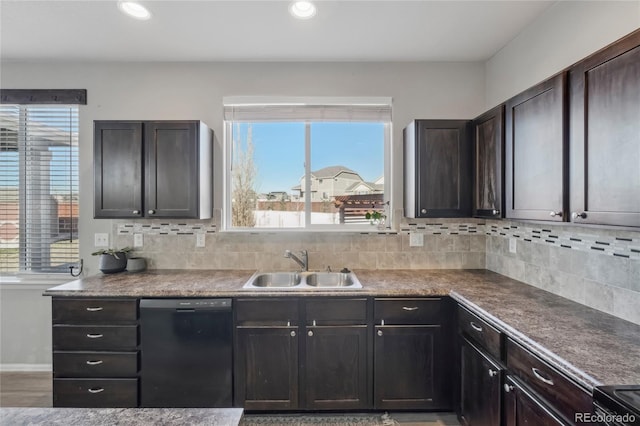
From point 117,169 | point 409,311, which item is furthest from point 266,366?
point 117,169

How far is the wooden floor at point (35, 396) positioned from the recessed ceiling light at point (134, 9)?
286 cm

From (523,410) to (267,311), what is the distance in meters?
1.47

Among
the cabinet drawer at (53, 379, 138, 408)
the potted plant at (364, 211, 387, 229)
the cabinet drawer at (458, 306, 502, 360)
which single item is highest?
the potted plant at (364, 211, 387, 229)

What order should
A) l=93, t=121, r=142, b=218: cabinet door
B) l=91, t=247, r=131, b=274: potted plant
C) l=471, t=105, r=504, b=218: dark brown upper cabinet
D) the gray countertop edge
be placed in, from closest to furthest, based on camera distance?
the gray countertop edge, l=471, t=105, r=504, b=218: dark brown upper cabinet, l=93, t=121, r=142, b=218: cabinet door, l=91, t=247, r=131, b=274: potted plant

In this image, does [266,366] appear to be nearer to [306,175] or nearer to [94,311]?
[94,311]

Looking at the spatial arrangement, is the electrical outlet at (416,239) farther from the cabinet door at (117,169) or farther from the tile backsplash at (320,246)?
the cabinet door at (117,169)

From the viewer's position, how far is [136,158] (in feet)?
8.15

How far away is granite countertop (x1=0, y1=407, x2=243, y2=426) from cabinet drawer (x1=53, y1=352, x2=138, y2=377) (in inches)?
55.8

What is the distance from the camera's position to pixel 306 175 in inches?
113

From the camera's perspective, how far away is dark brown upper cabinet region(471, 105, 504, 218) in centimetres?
211

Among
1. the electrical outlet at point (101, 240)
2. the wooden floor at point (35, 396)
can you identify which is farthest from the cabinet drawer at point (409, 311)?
the electrical outlet at point (101, 240)

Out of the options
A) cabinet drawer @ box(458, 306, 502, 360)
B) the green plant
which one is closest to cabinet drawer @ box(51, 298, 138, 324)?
the green plant

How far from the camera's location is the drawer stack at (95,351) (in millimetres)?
2129

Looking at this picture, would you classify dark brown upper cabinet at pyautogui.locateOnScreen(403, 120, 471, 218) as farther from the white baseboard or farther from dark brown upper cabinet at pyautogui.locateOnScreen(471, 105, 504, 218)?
the white baseboard
